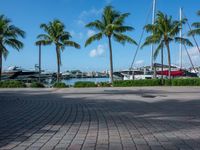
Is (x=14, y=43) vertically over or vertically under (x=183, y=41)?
under

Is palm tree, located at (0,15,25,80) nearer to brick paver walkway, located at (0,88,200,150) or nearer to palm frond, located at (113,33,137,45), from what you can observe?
palm frond, located at (113,33,137,45)

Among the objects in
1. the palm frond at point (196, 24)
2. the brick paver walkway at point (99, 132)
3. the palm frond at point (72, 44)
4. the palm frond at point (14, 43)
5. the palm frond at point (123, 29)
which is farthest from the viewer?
the palm frond at point (72, 44)

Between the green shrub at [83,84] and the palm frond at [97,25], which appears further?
the palm frond at [97,25]

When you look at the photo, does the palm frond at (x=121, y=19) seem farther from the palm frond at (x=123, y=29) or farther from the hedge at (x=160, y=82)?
the hedge at (x=160, y=82)

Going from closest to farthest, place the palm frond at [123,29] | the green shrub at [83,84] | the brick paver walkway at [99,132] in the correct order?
the brick paver walkway at [99,132] < the green shrub at [83,84] < the palm frond at [123,29]

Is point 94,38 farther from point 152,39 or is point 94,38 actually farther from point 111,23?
point 152,39

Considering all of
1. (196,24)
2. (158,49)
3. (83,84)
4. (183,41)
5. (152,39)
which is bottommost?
(83,84)

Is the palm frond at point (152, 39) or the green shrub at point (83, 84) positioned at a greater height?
the palm frond at point (152, 39)

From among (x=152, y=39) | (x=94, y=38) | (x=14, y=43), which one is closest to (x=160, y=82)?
(x=152, y=39)

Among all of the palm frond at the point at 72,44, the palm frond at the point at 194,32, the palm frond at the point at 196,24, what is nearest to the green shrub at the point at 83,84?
the palm frond at the point at 72,44

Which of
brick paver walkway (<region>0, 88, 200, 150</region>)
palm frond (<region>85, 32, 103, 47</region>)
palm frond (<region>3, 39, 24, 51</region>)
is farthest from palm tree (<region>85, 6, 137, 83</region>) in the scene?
brick paver walkway (<region>0, 88, 200, 150</region>)

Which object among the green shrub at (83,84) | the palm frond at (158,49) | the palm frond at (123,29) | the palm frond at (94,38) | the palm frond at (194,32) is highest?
the palm frond at (123,29)

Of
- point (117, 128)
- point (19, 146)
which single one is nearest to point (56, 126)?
point (117, 128)

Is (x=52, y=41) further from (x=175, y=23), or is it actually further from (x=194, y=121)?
(x=194, y=121)
